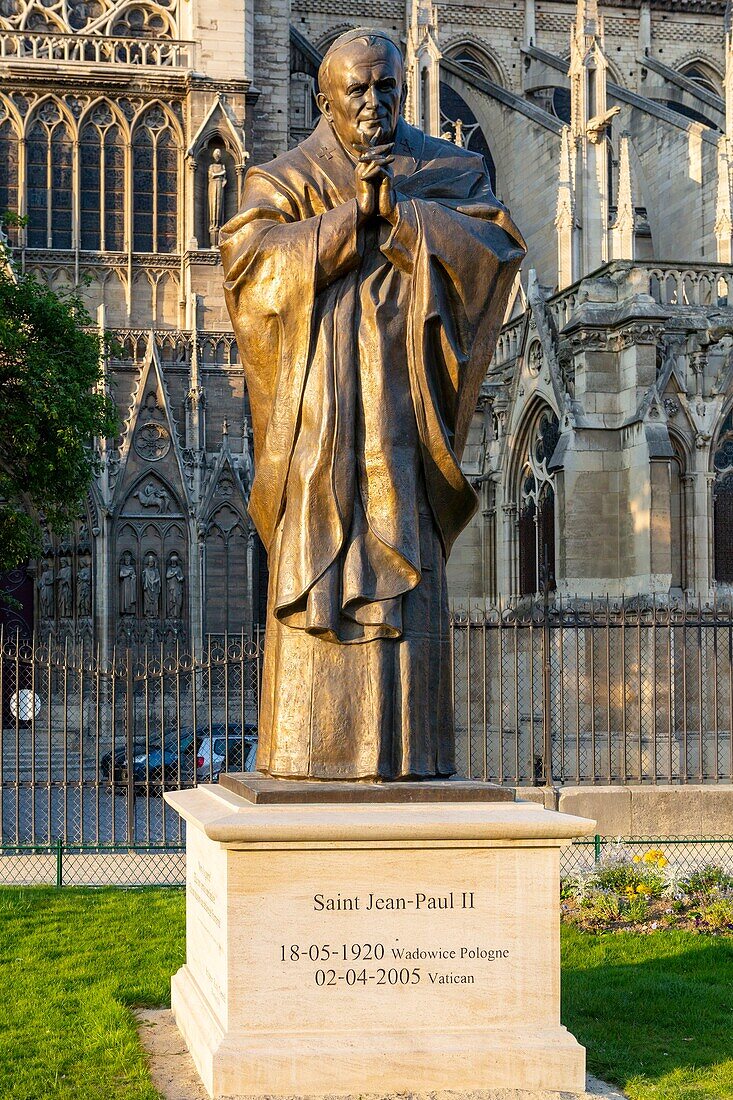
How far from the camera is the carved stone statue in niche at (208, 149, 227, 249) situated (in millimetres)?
30047

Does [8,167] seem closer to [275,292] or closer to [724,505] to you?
[724,505]

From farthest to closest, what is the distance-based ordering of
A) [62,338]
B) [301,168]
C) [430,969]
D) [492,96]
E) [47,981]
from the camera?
1. [492,96]
2. [62,338]
3. [47,981]
4. [301,168]
5. [430,969]

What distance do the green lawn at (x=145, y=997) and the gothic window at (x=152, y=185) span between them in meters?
21.7

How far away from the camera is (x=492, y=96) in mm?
35438

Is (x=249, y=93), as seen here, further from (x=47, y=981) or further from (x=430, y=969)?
(x=430, y=969)

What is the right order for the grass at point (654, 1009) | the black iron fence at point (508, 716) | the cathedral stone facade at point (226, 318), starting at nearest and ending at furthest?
the grass at point (654, 1009), the black iron fence at point (508, 716), the cathedral stone facade at point (226, 318)

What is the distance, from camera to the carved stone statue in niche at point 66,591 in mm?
27938

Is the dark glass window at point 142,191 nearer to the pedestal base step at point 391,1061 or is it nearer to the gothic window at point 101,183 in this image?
the gothic window at point 101,183

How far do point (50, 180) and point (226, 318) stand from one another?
476 centimetres

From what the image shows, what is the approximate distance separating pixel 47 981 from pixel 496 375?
19567mm

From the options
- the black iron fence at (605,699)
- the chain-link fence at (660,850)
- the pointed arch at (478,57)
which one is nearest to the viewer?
the chain-link fence at (660,850)

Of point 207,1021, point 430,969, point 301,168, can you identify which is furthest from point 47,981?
point 301,168

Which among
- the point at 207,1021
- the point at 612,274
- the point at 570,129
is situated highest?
the point at 570,129

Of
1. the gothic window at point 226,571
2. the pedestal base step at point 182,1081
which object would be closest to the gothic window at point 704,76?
the gothic window at point 226,571
